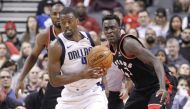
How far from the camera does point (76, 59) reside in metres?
7.18

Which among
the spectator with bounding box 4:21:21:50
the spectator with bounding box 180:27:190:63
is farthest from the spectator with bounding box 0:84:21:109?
the spectator with bounding box 4:21:21:50

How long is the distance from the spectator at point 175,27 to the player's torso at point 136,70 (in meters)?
4.72

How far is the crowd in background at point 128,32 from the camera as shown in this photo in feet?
35.6

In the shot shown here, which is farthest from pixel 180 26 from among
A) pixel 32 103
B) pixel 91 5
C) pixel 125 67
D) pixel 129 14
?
pixel 125 67

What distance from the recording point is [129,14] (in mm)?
13383

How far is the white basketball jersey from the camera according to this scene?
7.16 meters

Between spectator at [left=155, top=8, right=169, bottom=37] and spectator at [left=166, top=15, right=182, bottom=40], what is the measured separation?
0.62ft

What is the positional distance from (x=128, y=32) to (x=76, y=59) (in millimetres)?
4759

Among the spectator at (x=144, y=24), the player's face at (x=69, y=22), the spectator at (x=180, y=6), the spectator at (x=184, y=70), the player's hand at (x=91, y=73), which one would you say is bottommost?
the spectator at (x=184, y=70)

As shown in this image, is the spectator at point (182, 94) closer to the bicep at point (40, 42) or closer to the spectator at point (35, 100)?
the spectator at point (35, 100)

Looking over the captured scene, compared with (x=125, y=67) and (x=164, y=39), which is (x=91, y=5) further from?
(x=125, y=67)

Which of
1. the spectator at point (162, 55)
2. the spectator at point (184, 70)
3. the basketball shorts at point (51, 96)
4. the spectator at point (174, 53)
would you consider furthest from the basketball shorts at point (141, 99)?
the spectator at point (174, 53)

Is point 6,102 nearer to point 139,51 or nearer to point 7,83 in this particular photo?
point 7,83

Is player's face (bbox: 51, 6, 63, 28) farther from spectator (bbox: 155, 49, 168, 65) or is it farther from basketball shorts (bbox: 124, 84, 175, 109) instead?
spectator (bbox: 155, 49, 168, 65)
